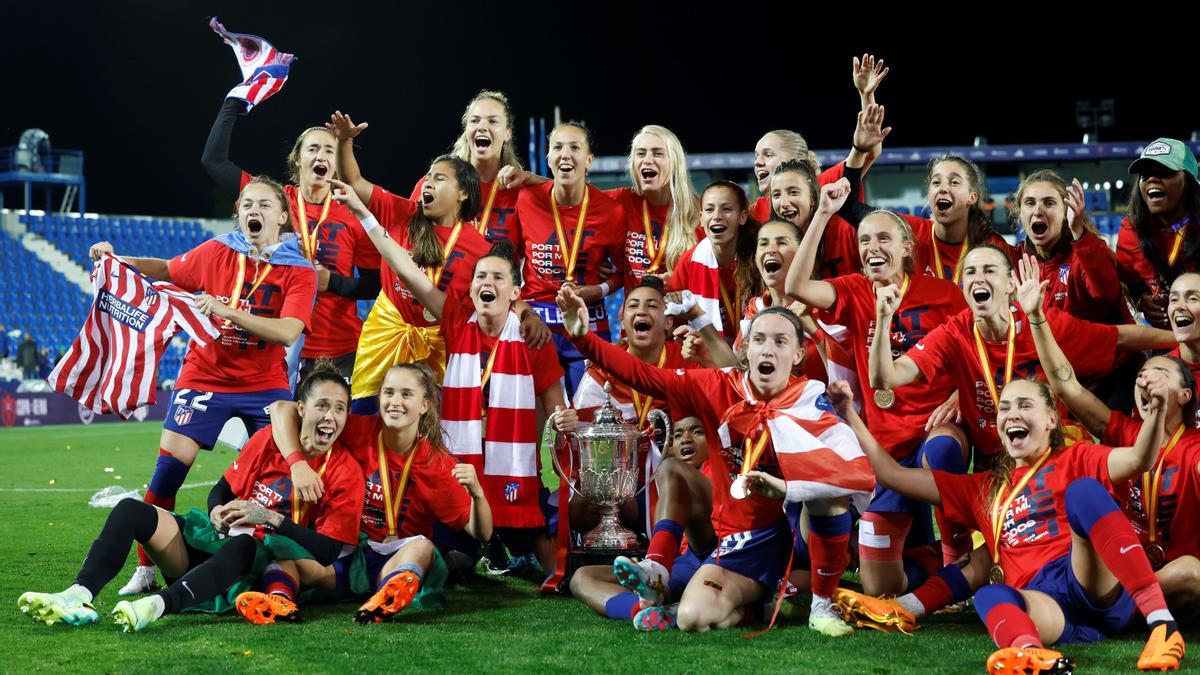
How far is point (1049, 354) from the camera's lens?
13.3ft

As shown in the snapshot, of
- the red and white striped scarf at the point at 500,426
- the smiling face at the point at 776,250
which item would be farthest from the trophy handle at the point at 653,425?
the smiling face at the point at 776,250

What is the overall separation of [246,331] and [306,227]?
1.03m

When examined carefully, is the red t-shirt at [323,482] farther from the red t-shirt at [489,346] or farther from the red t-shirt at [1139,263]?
the red t-shirt at [1139,263]

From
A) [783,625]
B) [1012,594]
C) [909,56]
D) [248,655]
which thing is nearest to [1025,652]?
A: [1012,594]

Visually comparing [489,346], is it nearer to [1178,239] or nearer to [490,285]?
[490,285]

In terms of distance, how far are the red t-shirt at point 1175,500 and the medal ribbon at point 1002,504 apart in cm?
23

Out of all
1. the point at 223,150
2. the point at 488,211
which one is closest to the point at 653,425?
the point at 488,211

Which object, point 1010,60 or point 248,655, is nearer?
point 248,655

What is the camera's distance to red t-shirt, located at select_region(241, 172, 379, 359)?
6.09m

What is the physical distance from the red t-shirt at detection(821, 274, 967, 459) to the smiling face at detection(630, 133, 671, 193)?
1.30 m

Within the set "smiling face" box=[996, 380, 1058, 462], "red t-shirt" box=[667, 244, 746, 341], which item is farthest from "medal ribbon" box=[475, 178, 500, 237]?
"smiling face" box=[996, 380, 1058, 462]

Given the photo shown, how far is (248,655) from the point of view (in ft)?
12.1

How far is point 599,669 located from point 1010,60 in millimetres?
35181

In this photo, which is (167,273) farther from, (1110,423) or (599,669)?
(1110,423)
